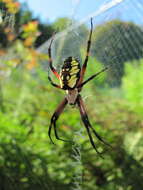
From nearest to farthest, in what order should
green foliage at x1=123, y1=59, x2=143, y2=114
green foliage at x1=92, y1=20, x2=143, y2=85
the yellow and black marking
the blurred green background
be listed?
the yellow and black marking < green foliage at x1=92, y1=20, x2=143, y2=85 < the blurred green background < green foliage at x1=123, y1=59, x2=143, y2=114

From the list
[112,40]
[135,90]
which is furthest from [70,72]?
[135,90]

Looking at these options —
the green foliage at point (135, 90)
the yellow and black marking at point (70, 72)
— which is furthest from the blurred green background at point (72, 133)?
the yellow and black marking at point (70, 72)

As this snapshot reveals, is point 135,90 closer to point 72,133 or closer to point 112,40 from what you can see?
point 72,133

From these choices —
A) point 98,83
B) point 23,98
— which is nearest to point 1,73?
point 23,98

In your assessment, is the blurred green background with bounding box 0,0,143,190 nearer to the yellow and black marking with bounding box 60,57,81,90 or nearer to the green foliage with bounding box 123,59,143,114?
the green foliage with bounding box 123,59,143,114

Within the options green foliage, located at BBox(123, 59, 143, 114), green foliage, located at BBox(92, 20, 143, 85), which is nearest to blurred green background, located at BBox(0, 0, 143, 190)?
green foliage, located at BBox(123, 59, 143, 114)

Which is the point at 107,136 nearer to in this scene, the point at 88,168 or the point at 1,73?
the point at 88,168

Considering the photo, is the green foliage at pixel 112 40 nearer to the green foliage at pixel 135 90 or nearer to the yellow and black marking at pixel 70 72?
the yellow and black marking at pixel 70 72

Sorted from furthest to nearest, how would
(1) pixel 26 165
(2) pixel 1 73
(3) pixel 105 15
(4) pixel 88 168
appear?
(2) pixel 1 73 < (4) pixel 88 168 < (1) pixel 26 165 < (3) pixel 105 15
